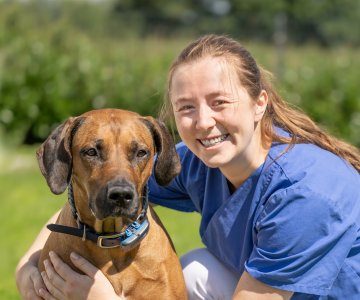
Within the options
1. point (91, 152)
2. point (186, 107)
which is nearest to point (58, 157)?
point (91, 152)

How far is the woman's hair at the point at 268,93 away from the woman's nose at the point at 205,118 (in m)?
0.23

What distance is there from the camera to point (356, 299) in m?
3.23

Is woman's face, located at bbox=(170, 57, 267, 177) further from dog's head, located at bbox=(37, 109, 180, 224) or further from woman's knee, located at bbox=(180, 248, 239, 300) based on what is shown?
woman's knee, located at bbox=(180, 248, 239, 300)

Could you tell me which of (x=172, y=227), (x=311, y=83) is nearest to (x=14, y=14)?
(x=311, y=83)

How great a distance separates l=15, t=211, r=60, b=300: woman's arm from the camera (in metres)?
3.39

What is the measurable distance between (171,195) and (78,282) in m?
0.90

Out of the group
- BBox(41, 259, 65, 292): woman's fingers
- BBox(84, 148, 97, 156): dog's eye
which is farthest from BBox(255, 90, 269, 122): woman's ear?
BBox(41, 259, 65, 292): woman's fingers

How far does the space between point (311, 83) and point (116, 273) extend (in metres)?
6.95

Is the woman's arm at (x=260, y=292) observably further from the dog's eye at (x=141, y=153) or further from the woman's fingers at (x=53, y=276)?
the woman's fingers at (x=53, y=276)

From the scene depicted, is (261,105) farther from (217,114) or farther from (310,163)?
(310,163)

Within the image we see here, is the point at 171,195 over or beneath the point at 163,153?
beneath

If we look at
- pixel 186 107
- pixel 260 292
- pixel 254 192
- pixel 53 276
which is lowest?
pixel 53 276

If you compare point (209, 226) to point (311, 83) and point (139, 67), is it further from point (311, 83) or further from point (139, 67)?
point (139, 67)

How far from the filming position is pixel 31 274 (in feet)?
11.4
